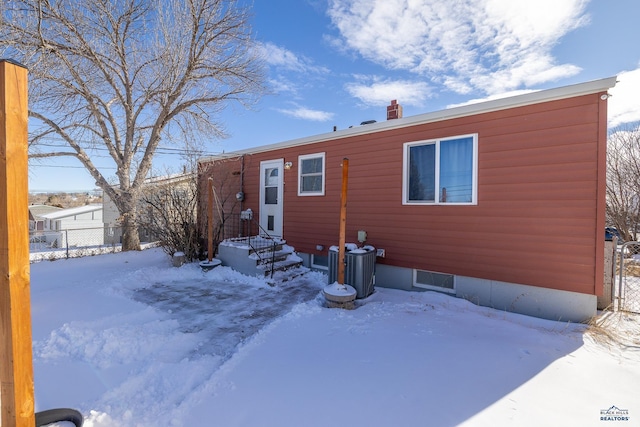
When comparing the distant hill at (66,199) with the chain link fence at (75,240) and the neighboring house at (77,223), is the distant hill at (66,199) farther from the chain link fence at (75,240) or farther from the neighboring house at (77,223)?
the chain link fence at (75,240)

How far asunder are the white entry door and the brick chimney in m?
2.98

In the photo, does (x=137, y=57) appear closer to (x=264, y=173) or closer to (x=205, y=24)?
(x=205, y=24)

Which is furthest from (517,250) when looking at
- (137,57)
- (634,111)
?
(137,57)

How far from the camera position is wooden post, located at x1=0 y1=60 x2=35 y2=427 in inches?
56.8

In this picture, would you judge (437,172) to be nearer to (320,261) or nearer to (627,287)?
(320,261)

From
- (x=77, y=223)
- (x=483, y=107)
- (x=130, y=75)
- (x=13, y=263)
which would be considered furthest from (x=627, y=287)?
(x=77, y=223)

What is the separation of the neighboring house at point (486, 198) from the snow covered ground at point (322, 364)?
2.01 feet

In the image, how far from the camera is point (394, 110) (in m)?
6.84

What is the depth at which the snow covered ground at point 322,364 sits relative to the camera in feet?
6.88

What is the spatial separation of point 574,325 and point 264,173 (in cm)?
718

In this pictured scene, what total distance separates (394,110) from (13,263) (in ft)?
22.6

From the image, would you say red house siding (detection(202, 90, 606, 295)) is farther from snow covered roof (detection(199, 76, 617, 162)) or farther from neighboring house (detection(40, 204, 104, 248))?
neighboring house (detection(40, 204, 104, 248))

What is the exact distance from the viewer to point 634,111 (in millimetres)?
10922

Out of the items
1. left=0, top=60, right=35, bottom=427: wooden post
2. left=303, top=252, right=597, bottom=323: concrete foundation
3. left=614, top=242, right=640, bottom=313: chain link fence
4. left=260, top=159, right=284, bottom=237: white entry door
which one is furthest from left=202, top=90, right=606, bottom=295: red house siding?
left=0, top=60, right=35, bottom=427: wooden post
